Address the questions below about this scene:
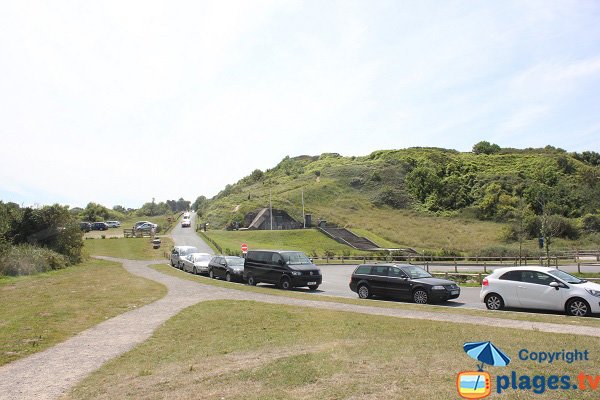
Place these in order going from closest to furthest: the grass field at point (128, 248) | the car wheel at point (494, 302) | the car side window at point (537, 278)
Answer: the car side window at point (537, 278) → the car wheel at point (494, 302) → the grass field at point (128, 248)

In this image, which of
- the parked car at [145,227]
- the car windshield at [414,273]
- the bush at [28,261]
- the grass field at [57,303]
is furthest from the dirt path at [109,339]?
the parked car at [145,227]

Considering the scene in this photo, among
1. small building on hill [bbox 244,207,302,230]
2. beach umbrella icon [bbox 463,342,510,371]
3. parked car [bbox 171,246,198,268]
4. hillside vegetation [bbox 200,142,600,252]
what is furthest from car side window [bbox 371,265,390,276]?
small building on hill [bbox 244,207,302,230]

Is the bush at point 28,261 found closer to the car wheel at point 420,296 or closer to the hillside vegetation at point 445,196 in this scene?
the car wheel at point 420,296

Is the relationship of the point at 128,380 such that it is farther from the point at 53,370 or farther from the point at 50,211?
the point at 50,211

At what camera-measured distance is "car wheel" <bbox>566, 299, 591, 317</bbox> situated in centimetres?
1312

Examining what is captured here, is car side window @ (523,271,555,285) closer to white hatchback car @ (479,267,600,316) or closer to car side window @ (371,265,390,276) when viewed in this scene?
white hatchback car @ (479,267,600,316)

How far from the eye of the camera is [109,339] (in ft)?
36.4

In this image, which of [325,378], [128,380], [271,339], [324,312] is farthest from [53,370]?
[324,312]

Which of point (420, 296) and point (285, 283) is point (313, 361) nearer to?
point (420, 296)

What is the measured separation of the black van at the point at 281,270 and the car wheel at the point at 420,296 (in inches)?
231

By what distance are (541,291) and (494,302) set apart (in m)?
1.52

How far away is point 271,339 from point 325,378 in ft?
11.5

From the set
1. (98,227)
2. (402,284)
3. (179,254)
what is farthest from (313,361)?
(98,227)

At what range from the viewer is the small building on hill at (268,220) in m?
76.3
